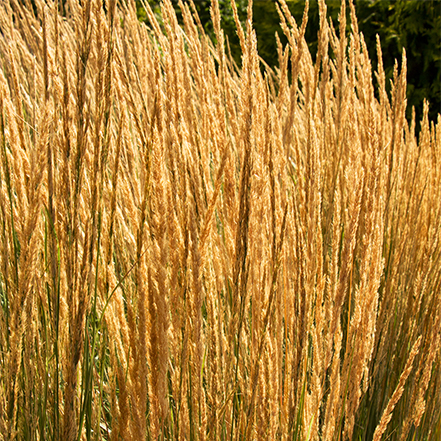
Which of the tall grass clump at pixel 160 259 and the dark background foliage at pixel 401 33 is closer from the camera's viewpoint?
the tall grass clump at pixel 160 259

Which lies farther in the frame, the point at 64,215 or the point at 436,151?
the point at 436,151

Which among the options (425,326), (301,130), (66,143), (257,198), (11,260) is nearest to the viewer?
(66,143)

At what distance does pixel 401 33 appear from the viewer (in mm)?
5629

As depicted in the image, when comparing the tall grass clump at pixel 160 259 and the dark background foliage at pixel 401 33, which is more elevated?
the dark background foliage at pixel 401 33

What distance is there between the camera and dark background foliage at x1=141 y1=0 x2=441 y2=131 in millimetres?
5527

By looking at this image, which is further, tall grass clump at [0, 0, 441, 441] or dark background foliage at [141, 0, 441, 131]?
dark background foliage at [141, 0, 441, 131]

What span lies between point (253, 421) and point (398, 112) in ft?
4.80

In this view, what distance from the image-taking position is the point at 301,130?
2.87 m

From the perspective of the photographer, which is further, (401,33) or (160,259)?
(401,33)

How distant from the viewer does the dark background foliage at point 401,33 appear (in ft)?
18.1

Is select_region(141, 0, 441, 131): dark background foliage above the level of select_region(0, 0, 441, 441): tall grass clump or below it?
above

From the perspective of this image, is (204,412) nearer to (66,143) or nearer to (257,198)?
(257,198)

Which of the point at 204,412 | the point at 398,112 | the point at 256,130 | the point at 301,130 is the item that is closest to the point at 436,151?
the point at 398,112

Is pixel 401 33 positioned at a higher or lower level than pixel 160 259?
higher
